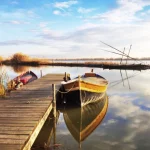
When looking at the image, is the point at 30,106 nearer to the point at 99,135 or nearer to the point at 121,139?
the point at 99,135

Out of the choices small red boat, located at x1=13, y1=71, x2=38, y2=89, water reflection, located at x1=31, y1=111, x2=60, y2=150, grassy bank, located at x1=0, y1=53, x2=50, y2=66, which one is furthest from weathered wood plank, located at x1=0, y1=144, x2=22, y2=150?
grassy bank, located at x1=0, y1=53, x2=50, y2=66

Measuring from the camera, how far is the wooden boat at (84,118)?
1292 cm

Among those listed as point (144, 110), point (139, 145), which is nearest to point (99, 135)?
point (139, 145)

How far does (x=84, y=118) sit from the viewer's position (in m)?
15.3

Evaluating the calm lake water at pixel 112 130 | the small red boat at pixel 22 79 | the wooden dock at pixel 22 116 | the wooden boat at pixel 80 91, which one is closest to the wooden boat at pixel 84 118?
the calm lake water at pixel 112 130

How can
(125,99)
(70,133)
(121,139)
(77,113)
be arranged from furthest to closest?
(125,99), (77,113), (70,133), (121,139)

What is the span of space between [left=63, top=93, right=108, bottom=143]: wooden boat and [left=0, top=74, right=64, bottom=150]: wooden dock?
4.97 ft

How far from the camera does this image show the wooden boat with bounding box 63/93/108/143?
12.9 m

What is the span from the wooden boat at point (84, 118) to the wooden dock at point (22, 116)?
4.97 ft

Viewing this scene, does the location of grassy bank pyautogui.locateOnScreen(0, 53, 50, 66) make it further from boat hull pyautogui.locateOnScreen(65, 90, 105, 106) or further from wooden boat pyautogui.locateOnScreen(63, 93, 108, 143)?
boat hull pyautogui.locateOnScreen(65, 90, 105, 106)

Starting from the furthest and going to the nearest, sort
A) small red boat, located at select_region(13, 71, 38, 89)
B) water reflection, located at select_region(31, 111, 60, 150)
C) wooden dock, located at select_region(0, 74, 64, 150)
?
small red boat, located at select_region(13, 71, 38, 89) → water reflection, located at select_region(31, 111, 60, 150) → wooden dock, located at select_region(0, 74, 64, 150)

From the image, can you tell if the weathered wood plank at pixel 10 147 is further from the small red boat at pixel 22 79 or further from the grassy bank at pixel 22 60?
the grassy bank at pixel 22 60

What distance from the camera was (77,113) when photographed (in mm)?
16031

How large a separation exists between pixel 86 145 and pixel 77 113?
4932 mm
